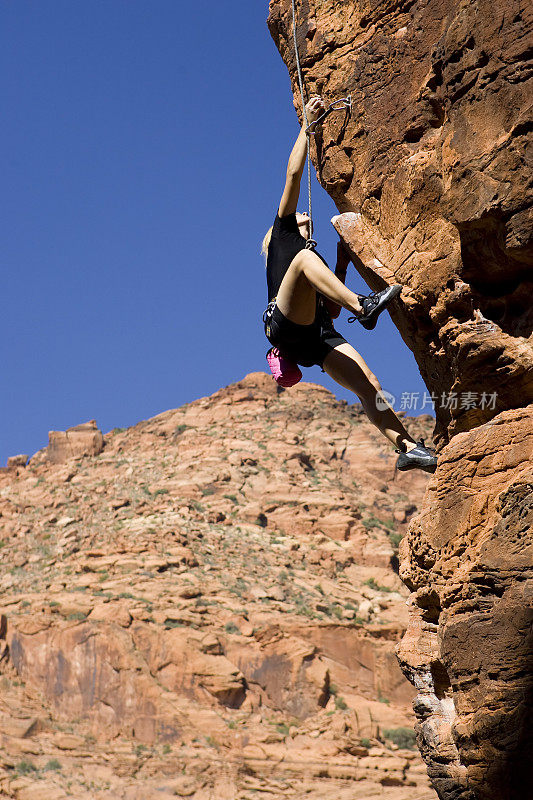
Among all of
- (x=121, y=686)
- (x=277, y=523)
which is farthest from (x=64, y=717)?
(x=277, y=523)

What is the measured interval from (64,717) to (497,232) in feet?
97.1

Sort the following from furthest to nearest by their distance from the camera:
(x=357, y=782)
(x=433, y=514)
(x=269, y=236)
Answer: (x=357, y=782)
(x=269, y=236)
(x=433, y=514)

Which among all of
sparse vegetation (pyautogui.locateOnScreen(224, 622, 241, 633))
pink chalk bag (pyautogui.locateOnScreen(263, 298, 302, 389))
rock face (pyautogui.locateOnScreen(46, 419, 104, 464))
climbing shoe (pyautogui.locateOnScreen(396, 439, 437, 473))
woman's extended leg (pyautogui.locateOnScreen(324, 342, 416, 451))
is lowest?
climbing shoe (pyautogui.locateOnScreen(396, 439, 437, 473))

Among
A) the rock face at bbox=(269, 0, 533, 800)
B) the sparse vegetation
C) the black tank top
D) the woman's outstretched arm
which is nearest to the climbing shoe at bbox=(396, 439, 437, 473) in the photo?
the rock face at bbox=(269, 0, 533, 800)

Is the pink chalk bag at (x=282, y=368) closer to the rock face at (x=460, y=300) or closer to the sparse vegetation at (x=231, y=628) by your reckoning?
the rock face at (x=460, y=300)

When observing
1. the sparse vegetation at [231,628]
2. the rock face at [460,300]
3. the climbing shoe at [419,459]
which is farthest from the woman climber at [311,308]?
the sparse vegetation at [231,628]

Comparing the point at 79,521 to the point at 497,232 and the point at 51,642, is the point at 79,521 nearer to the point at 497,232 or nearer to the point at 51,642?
the point at 51,642

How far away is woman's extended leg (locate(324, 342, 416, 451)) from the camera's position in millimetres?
5293

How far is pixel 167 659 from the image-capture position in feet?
101

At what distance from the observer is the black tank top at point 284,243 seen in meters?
5.25

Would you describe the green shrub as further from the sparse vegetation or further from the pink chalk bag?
the pink chalk bag

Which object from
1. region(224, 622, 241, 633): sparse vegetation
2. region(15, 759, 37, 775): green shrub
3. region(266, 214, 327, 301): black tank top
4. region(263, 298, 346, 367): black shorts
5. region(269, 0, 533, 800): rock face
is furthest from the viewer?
region(224, 622, 241, 633): sparse vegetation

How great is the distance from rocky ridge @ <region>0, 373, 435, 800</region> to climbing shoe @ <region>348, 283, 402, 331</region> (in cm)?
2291

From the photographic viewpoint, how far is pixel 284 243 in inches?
208
